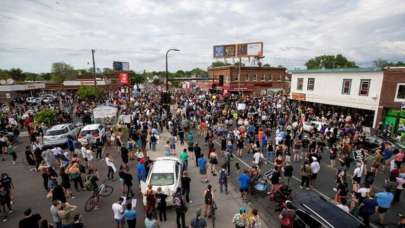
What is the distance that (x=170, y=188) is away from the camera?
861 centimetres

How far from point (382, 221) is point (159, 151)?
42.1 feet

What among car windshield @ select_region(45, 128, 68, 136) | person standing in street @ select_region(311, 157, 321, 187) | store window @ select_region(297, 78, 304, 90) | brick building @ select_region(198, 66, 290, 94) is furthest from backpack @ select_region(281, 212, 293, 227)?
brick building @ select_region(198, 66, 290, 94)

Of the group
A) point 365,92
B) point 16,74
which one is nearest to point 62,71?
point 16,74

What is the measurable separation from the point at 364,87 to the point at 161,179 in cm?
2206

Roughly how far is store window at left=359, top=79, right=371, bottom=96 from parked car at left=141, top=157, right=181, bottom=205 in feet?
68.2

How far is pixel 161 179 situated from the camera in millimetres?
8977

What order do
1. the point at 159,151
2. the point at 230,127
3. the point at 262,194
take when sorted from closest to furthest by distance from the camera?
the point at 262,194, the point at 159,151, the point at 230,127

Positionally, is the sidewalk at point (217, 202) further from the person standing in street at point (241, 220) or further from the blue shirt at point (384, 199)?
the blue shirt at point (384, 199)

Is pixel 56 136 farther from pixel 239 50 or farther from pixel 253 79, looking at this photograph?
pixel 239 50

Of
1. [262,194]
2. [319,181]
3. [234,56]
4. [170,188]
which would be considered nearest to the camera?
[170,188]

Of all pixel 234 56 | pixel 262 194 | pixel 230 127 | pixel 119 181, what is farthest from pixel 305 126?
pixel 234 56

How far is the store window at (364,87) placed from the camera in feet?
68.3

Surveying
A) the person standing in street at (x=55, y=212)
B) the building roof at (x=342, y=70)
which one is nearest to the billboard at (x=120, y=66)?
the building roof at (x=342, y=70)

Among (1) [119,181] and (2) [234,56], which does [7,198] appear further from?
(2) [234,56]
